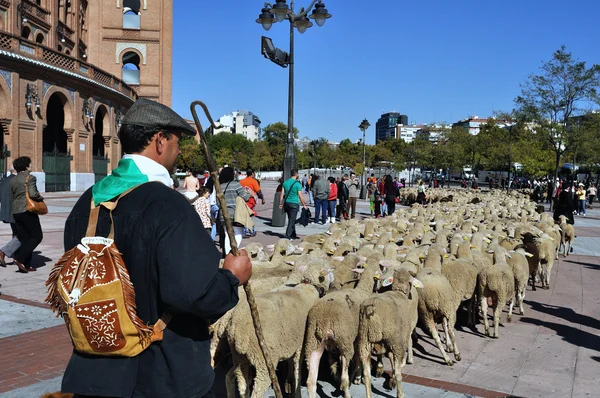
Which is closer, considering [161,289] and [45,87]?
[161,289]

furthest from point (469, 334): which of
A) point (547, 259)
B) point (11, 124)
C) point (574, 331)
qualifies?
point (11, 124)

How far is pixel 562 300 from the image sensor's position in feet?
29.7

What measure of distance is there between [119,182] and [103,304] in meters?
0.50

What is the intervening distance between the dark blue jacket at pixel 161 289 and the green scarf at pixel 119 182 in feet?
0.16

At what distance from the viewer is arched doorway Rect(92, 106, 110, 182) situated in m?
37.1

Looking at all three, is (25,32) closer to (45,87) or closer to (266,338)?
(45,87)

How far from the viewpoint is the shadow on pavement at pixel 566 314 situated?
7.59m

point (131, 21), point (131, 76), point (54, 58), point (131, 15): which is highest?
point (131, 15)

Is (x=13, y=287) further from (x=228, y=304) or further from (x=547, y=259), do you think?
(x=547, y=259)

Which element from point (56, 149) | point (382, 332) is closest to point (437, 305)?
point (382, 332)

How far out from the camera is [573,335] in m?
6.98

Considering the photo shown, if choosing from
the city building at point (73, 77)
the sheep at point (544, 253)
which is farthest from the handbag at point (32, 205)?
the city building at point (73, 77)

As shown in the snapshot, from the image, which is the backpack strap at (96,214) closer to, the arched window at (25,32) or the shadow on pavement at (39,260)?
the shadow on pavement at (39,260)

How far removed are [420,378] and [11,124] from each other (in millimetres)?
27758
